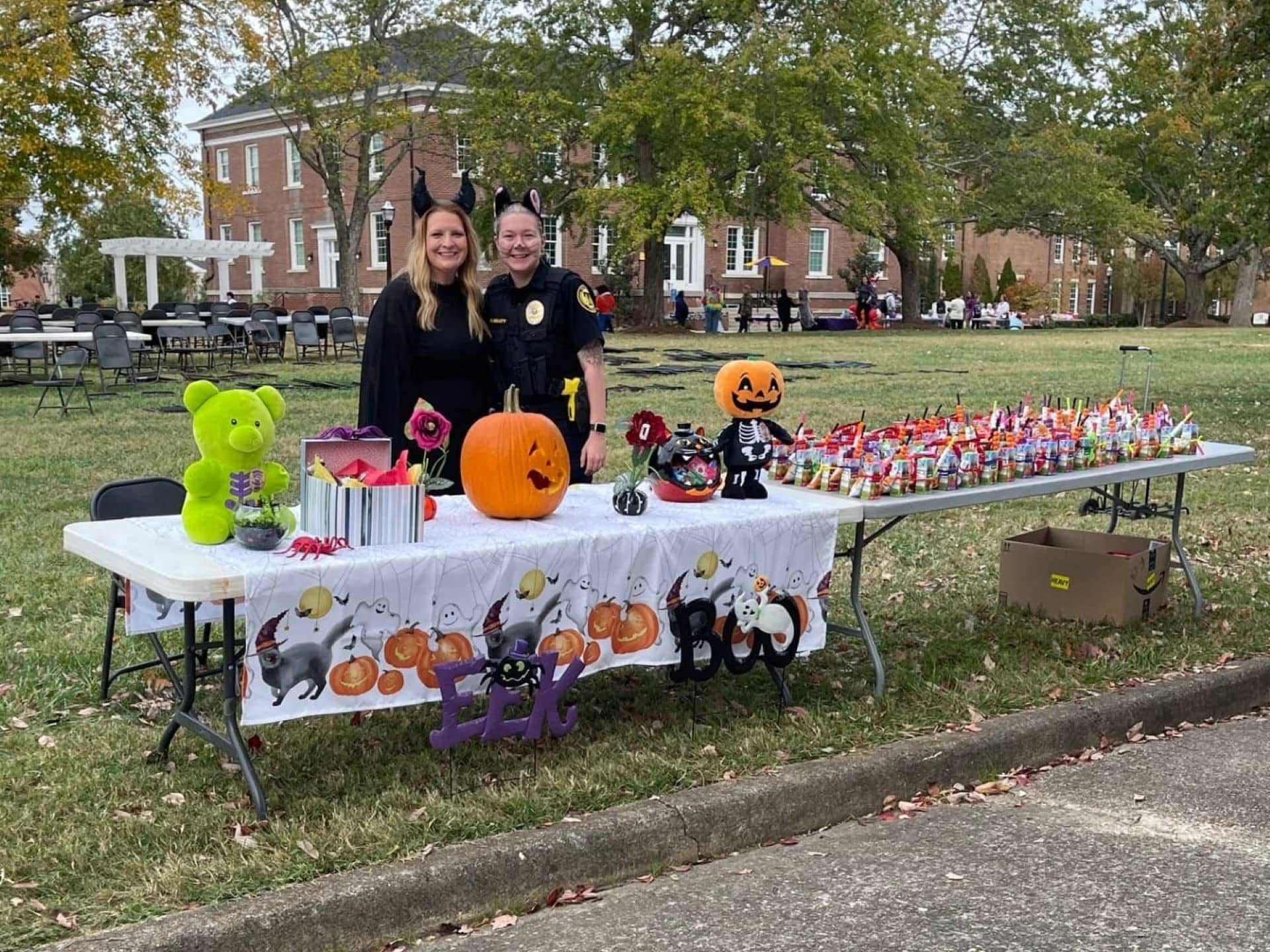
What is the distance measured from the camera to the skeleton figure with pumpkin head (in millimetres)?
4547

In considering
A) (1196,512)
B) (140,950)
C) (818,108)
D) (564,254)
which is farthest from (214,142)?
(140,950)

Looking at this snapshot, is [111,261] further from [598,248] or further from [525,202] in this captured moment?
[525,202]

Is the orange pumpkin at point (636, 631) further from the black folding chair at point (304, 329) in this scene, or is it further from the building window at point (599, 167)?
the building window at point (599, 167)

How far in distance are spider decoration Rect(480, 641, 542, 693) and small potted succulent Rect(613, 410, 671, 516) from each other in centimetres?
63

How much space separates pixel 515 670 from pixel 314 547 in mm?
747

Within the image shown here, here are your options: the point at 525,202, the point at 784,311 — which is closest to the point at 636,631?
the point at 525,202

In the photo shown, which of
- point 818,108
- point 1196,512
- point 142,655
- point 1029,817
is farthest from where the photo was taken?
point 818,108

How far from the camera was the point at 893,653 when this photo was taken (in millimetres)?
5602

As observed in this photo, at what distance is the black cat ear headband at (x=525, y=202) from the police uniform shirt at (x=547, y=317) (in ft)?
0.80

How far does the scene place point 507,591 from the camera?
12.6 ft

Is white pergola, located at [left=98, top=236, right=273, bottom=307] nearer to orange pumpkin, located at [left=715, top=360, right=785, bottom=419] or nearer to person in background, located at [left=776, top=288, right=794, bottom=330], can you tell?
A: person in background, located at [left=776, top=288, right=794, bottom=330]

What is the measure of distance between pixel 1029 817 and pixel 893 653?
1529 mm

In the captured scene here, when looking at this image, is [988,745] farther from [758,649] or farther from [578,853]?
[578,853]

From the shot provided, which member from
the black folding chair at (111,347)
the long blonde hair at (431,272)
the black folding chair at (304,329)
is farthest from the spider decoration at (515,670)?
the black folding chair at (304,329)
